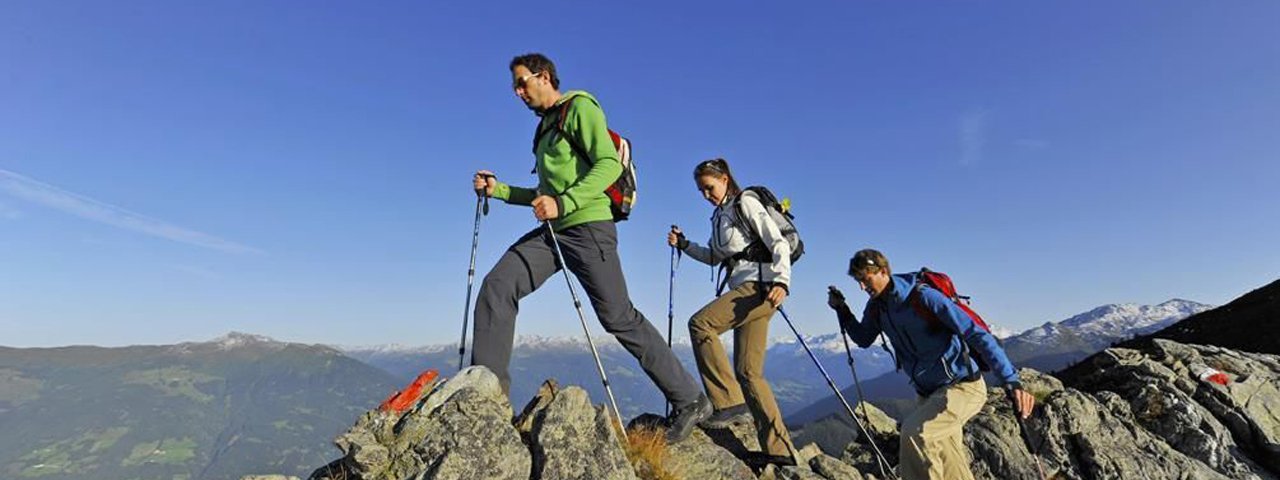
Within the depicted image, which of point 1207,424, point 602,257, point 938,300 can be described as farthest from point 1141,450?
point 602,257

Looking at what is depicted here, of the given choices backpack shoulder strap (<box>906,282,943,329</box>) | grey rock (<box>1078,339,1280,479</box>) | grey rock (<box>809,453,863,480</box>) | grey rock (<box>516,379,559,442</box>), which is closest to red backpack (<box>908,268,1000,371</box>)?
backpack shoulder strap (<box>906,282,943,329</box>)

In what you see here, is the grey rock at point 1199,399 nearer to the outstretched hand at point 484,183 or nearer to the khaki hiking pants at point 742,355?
the khaki hiking pants at point 742,355

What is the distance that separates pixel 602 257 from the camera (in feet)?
21.2

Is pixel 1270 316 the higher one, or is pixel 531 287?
pixel 1270 316

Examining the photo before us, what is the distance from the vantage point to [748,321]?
769 cm

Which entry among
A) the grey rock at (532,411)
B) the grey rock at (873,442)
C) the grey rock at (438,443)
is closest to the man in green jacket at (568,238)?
the grey rock at (532,411)

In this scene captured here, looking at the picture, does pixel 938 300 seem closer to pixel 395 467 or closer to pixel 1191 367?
pixel 395 467

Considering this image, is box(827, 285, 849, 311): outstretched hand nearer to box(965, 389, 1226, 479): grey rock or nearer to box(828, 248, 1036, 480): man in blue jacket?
box(828, 248, 1036, 480): man in blue jacket

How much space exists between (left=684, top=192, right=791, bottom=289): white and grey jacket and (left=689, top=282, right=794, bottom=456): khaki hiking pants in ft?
0.64

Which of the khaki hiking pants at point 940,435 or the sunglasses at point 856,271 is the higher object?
the sunglasses at point 856,271

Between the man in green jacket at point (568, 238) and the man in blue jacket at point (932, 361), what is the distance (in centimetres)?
273

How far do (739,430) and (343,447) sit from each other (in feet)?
18.1

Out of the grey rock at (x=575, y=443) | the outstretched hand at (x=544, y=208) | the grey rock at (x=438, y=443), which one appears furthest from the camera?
the outstretched hand at (x=544, y=208)

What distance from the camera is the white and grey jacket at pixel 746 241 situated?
24.5 ft
